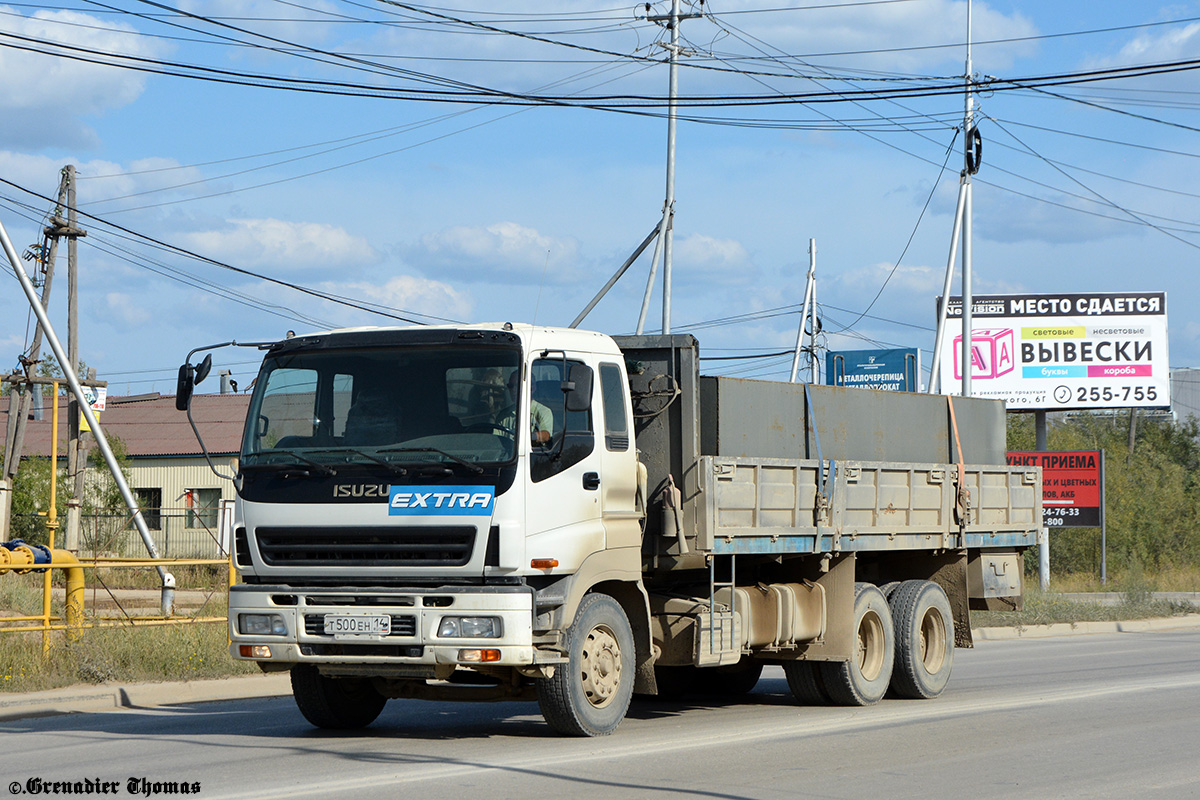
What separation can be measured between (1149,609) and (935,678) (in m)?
14.9

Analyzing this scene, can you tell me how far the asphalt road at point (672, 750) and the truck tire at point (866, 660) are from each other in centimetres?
21

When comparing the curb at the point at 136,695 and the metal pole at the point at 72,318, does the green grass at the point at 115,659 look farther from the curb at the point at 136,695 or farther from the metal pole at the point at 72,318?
the metal pole at the point at 72,318


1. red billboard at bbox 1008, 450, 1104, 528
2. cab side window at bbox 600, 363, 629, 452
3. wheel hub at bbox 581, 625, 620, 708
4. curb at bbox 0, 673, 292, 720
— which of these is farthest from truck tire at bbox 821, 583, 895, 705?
red billboard at bbox 1008, 450, 1104, 528

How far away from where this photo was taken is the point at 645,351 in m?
11.2

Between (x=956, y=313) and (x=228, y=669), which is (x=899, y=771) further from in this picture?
(x=956, y=313)

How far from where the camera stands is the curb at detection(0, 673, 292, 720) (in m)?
12.0

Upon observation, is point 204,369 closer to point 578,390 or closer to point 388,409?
point 388,409

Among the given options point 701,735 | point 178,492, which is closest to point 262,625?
point 701,735

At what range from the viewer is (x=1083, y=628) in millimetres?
24266

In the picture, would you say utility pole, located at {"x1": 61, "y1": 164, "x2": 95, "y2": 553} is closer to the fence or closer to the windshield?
the fence

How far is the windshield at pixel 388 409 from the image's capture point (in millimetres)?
9562

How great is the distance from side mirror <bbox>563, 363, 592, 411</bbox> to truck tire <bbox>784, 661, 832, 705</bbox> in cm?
431

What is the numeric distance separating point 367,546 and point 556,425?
1.50 metres

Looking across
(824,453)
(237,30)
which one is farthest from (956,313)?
(824,453)
